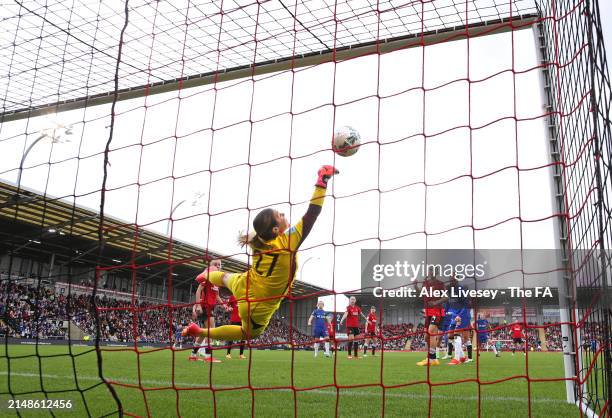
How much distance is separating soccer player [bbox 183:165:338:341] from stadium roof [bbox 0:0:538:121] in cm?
158

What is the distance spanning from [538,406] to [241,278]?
2.77m

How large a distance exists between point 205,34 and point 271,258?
9.08 feet

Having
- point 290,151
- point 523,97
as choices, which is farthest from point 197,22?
point 523,97

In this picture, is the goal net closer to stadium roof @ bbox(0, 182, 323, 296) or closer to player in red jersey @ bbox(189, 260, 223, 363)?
player in red jersey @ bbox(189, 260, 223, 363)

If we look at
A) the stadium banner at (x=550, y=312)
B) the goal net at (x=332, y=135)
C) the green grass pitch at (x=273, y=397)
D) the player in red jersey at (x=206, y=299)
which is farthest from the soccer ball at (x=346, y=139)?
the stadium banner at (x=550, y=312)

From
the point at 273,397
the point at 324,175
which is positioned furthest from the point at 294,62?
the point at 273,397

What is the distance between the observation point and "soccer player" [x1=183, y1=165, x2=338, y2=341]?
14.7ft

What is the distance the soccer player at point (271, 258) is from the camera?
14.7 feet

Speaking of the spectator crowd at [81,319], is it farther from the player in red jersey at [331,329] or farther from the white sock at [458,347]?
the white sock at [458,347]

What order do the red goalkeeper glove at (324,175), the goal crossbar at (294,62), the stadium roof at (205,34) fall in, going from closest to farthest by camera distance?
the red goalkeeper glove at (324,175), the goal crossbar at (294,62), the stadium roof at (205,34)

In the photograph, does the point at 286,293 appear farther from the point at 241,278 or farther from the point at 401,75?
the point at 401,75

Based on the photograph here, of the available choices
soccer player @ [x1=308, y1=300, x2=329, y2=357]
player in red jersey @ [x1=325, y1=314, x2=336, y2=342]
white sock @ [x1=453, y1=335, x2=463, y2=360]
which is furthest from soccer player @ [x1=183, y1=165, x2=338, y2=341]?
soccer player @ [x1=308, y1=300, x2=329, y2=357]

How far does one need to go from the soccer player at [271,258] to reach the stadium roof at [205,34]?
1582 mm

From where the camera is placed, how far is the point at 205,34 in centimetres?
582
